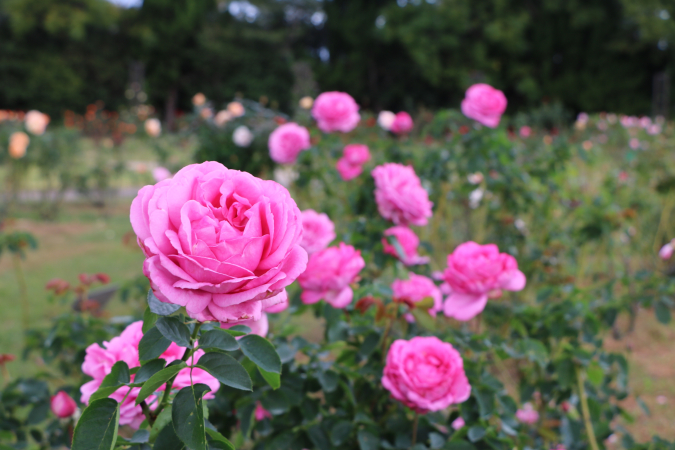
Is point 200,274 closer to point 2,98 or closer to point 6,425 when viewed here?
point 6,425

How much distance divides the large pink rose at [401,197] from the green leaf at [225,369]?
0.55 meters

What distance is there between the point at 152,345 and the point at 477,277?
20.1 inches

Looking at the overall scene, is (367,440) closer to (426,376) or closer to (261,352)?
(426,376)

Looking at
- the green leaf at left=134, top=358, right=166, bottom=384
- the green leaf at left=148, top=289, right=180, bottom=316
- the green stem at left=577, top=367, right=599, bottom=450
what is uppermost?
the green leaf at left=148, top=289, right=180, bottom=316

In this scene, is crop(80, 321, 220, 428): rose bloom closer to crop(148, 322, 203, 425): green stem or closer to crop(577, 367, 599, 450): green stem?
crop(148, 322, 203, 425): green stem

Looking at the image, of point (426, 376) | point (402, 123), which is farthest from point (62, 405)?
point (402, 123)

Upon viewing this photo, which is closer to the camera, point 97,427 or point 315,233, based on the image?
point 97,427

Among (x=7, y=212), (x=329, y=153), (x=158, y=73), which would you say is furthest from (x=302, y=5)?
(x=329, y=153)

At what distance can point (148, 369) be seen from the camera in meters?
0.42

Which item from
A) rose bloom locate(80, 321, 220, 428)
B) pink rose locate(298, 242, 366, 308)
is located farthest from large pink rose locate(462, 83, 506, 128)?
rose bloom locate(80, 321, 220, 428)

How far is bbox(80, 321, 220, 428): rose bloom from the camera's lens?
0.48 meters

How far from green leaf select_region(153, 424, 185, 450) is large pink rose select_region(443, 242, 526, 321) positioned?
0.49 m

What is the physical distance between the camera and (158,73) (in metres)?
16.5

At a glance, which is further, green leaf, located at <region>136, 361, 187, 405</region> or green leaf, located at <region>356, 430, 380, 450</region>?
green leaf, located at <region>356, 430, 380, 450</region>
